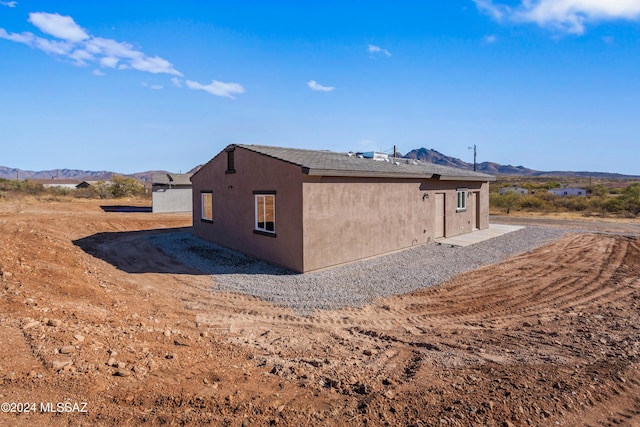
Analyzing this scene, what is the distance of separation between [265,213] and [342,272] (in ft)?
10.6

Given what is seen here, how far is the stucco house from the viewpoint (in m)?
10.0

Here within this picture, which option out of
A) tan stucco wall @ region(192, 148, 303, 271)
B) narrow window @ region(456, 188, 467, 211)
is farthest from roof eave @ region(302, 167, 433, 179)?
narrow window @ region(456, 188, 467, 211)

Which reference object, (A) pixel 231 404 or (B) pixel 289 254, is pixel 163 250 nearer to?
(B) pixel 289 254

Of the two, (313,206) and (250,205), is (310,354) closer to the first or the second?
(313,206)

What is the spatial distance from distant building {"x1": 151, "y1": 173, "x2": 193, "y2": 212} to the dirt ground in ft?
59.0

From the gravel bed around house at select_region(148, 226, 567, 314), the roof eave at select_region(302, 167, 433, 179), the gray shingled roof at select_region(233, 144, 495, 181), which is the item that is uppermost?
the gray shingled roof at select_region(233, 144, 495, 181)

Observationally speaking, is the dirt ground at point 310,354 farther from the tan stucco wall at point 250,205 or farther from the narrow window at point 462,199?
the narrow window at point 462,199

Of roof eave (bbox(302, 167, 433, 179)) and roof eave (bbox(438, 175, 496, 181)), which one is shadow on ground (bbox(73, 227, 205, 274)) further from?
roof eave (bbox(438, 175, 496, 181))

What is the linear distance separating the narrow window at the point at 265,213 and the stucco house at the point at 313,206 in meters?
0.03

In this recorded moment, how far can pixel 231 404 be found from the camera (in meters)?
3.59

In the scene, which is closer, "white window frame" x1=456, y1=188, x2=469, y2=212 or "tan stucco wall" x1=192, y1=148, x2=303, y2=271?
"tan stucco wall" x1=192, y1=148, x2=303, y2=271

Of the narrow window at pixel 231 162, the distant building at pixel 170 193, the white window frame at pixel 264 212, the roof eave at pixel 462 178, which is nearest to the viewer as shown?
the white window frame at pixel 264 212

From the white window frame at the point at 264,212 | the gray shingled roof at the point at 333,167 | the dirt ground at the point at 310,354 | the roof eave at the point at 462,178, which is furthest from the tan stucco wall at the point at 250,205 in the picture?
the roof eave at the point at 462,178

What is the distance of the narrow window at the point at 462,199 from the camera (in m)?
16.6
